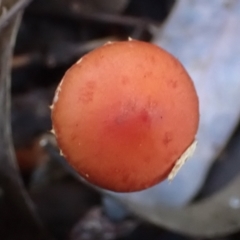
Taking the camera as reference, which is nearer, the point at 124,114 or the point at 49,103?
the point at 124,114

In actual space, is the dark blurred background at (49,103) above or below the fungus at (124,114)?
below

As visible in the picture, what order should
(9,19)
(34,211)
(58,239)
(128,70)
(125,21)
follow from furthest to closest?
(125,21) < (58,239) < (34,211) < (9,19) < (128,70)

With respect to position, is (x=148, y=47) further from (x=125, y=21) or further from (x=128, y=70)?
(x=125, y=21)

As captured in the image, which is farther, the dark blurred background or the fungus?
the dark blurred background

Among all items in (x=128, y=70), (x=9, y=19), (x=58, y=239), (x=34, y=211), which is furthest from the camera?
(x=58, y=239)

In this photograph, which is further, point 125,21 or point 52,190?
point 125,21

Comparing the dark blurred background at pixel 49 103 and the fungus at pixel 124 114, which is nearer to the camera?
the fungus at pixel 124 114

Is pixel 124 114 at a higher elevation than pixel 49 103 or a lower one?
higher

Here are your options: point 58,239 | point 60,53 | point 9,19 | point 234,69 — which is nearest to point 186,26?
point 234,69
